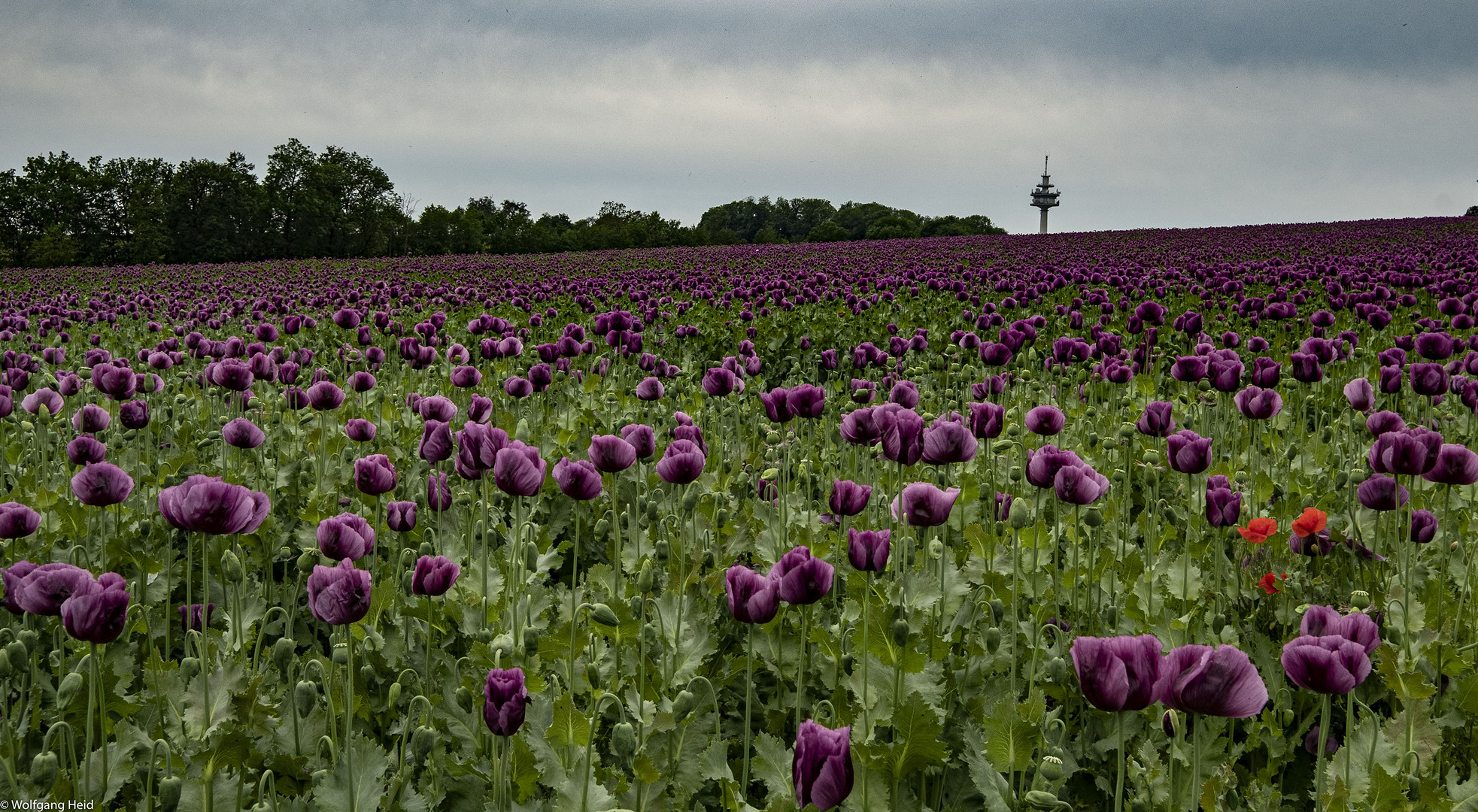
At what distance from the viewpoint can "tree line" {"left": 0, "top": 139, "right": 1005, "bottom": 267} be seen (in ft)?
208

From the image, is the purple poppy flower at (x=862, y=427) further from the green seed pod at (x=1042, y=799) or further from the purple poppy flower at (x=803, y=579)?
the green seed pod at (x=1042, y=799)

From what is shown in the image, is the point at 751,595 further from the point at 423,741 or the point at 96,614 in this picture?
the point at 96,614

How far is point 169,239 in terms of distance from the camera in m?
61.9

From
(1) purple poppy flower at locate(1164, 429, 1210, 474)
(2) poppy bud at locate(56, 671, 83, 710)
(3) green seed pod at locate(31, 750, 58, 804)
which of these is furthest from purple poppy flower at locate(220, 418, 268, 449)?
(1) purple poppy flower at locate(1164, 429, 1210, 474)

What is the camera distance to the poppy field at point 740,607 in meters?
1.92

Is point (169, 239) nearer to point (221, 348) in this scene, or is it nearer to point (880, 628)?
point (221, 348)

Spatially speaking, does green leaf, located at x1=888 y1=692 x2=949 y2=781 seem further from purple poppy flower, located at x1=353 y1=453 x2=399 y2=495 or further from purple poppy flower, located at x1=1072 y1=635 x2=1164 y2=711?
purple poppy flower, located at x1=353 y1=453 x2=399 y2=495

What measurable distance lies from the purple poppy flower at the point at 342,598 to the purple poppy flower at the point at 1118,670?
4.73 ft

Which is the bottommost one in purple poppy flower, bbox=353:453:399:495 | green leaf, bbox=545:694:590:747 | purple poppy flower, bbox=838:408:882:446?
green leaf, bbox=545:694:590:747

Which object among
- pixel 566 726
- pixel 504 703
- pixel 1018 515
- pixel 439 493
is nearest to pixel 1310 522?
pixel 1018 515

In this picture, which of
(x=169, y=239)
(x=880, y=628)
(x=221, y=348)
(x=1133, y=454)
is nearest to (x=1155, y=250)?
(x=1133, y=454)

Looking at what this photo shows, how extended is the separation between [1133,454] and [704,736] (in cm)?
363

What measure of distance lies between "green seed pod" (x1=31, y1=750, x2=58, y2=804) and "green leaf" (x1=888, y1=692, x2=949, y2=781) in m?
1.40

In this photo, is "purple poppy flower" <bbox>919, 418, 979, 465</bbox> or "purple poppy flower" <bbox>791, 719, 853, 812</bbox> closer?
"purple poppy flower" <bbox>791, 719, 853, 812</bbox>
